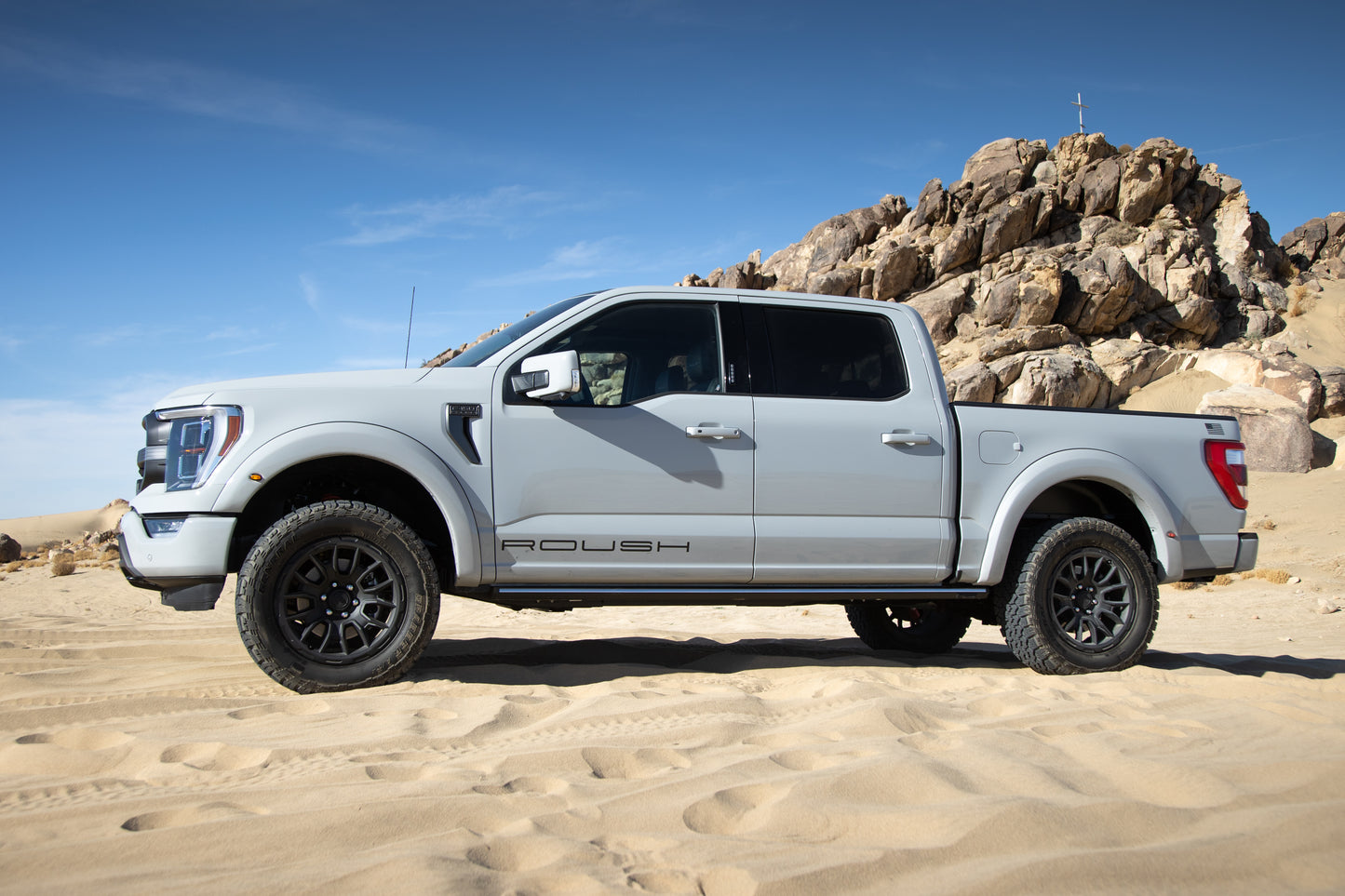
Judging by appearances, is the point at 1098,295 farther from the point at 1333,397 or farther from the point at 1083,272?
the point at 1333,397

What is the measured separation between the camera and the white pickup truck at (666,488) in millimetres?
4188

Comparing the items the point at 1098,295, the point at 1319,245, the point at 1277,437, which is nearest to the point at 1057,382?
the point at 1098,295

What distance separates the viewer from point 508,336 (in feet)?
15.9

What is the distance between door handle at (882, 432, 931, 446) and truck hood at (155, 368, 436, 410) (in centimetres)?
229

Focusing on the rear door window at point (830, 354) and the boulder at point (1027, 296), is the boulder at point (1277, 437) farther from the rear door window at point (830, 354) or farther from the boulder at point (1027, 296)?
the rear door window at point (830, 354)

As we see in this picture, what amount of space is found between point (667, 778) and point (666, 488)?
188cm

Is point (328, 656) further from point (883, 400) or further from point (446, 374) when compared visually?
point (883, 400)

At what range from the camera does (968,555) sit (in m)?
4.99

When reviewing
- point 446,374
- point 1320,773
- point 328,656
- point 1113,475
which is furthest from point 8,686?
point 1113,475

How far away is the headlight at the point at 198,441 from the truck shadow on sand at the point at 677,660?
140 cm

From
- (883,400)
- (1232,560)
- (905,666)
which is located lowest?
(905,666)

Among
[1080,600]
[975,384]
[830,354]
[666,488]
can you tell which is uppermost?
[975,384]

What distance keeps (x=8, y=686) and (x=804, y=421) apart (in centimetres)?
406

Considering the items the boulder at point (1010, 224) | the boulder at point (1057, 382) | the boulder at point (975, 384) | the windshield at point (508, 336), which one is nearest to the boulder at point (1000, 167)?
the boulder at point (1010, 224)
